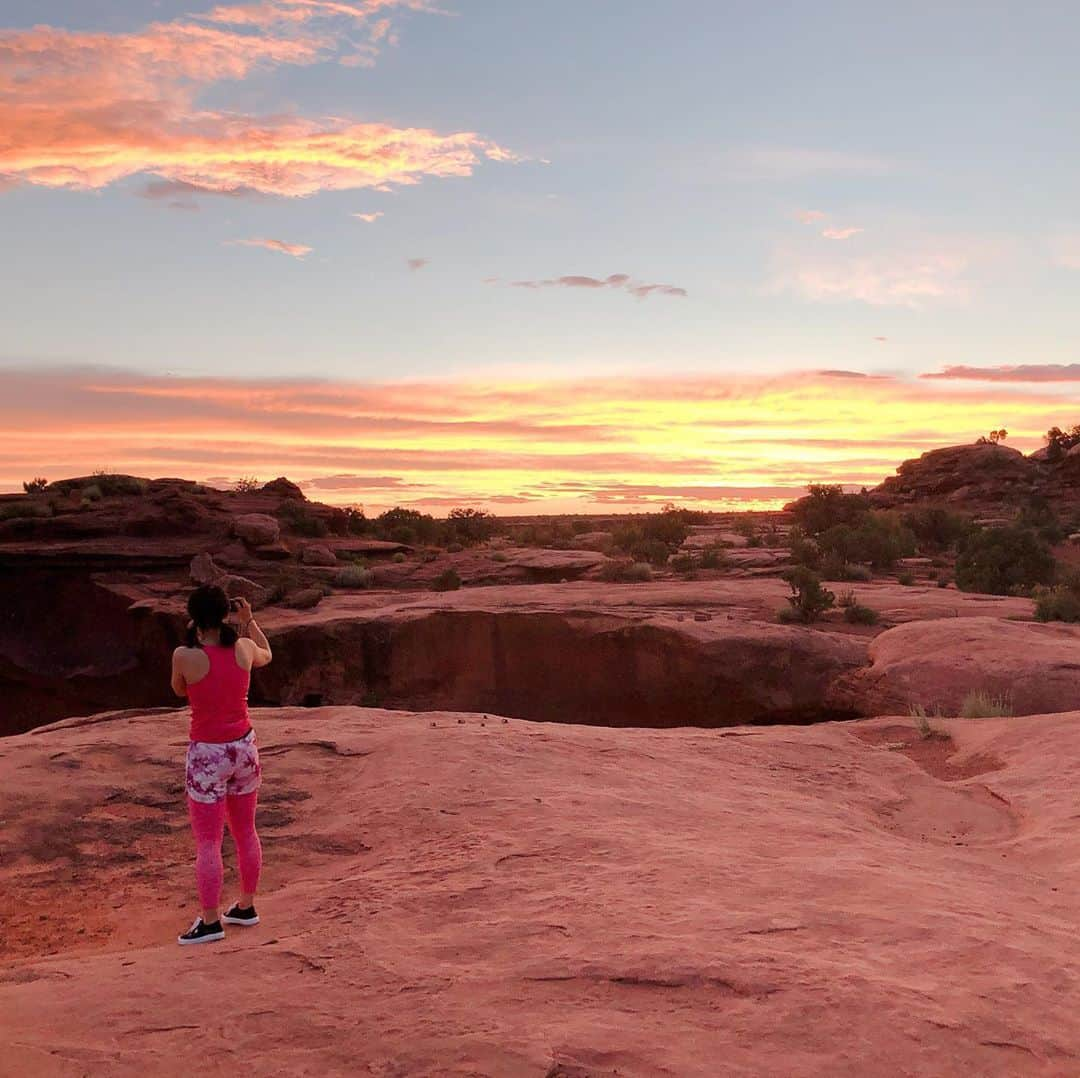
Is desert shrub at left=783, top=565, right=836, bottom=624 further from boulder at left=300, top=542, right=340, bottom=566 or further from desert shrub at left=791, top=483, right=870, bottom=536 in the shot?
desert shrub at left=791, top=483, right=870, bottom=536

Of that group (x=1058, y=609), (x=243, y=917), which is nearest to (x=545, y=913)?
(x=243, y=917)

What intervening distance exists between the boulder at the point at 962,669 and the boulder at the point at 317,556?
52.7 feet

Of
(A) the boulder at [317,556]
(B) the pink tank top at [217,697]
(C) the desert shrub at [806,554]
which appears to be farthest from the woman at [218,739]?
(C) the desert shrub at [806,554]

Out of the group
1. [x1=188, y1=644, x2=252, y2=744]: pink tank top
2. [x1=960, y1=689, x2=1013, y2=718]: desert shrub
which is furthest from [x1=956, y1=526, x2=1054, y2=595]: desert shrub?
[x1=188, y1=644, x2=252, y2=744]: pink tank top

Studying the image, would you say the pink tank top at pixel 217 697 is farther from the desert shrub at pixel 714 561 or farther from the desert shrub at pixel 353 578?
the desert shrub at pixel 714 561

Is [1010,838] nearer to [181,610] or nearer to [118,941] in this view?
[118,941]

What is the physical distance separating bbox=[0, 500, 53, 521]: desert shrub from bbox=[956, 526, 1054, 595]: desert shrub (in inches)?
951

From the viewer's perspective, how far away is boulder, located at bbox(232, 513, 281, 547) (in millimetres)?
27812

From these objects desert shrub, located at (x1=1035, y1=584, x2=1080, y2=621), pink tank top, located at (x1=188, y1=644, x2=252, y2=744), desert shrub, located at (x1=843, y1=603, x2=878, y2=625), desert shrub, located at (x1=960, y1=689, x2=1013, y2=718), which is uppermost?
pink tank top, located at (x1=188, y1=644, x2=252, y2=744)

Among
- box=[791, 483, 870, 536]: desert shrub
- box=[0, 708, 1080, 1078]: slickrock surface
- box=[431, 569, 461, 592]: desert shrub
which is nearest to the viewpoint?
box=[0, 708, 1080, 1078]: slickrock surface

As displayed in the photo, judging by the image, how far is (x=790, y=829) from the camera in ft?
22.7

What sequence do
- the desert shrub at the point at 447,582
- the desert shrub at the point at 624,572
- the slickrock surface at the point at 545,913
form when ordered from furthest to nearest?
the desert shrub at the point at 624,572, the desert shrub at the point at 447,582, the slickrock surface at the point at 545,913

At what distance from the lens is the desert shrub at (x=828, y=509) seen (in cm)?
4162

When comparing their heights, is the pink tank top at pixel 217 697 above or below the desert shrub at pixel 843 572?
above
